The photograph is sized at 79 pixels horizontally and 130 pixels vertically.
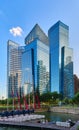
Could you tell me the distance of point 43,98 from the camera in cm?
16938

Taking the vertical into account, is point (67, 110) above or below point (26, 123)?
below

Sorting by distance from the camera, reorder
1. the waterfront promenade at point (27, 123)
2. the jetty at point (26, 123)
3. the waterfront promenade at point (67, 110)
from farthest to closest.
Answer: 1. the waterfront promenade at point (67, 110)
2. the jetty at point (26, 123)
3. the waterfront promenade at point (27, 123)

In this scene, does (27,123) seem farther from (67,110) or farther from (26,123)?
(67,110)

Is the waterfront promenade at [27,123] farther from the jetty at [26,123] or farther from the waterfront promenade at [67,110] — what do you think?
the waterfront promenade at [67,110]

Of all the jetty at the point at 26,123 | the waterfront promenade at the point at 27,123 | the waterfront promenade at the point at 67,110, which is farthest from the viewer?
the waterfront promenade at the point at 67,110

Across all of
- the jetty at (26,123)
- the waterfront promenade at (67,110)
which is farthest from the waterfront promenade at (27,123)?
the waterfront promenade at (67,110)

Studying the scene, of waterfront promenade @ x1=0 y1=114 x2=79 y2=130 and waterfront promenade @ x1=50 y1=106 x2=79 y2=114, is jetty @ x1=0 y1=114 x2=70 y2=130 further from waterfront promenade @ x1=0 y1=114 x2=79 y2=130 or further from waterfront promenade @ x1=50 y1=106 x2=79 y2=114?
waterfront promenade @ x1=50 y1=106 x2=79 y2=114

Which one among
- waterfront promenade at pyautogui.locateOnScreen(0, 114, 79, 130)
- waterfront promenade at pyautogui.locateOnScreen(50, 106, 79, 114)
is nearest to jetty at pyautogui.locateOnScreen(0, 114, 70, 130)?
waterfront promenade at pyautogui.locateOnScreen(0, 114, 79, 130)

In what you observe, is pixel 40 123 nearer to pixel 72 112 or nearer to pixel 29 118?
pixel 29 118

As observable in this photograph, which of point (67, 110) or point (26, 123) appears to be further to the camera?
point (67, 110)

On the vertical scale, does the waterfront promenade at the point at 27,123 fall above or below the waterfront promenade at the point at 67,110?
above

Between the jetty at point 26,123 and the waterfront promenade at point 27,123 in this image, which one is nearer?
the waterfront promenade at point 27,123

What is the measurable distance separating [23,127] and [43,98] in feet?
386

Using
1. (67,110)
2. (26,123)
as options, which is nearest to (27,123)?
(26,123)
